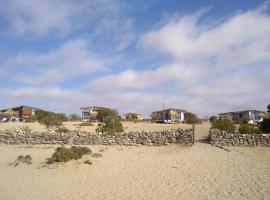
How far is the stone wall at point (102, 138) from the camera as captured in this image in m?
22.9

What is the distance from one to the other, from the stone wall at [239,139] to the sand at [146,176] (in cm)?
202

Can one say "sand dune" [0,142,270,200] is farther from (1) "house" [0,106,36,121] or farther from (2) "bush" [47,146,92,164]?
(1) "house" [0,106,36,121]

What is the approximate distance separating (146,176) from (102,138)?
1063 cm

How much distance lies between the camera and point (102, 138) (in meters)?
23.7

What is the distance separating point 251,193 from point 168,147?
451 inches

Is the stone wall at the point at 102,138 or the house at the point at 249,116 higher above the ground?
the house at the point at 249,116

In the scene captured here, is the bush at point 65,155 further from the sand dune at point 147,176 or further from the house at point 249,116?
the house at point 249,116

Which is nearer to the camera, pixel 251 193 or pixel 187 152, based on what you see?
pixel 251 193

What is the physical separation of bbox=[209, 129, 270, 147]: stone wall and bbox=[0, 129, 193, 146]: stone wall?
192 cm

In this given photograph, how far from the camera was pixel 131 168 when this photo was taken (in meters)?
15.2

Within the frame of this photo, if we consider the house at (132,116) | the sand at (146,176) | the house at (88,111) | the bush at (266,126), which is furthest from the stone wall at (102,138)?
the house at (132,116)

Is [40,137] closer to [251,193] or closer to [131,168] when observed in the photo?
[131,168]

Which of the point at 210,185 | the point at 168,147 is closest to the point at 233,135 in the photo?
the point at 168,147

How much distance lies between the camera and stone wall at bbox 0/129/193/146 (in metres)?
22.9
